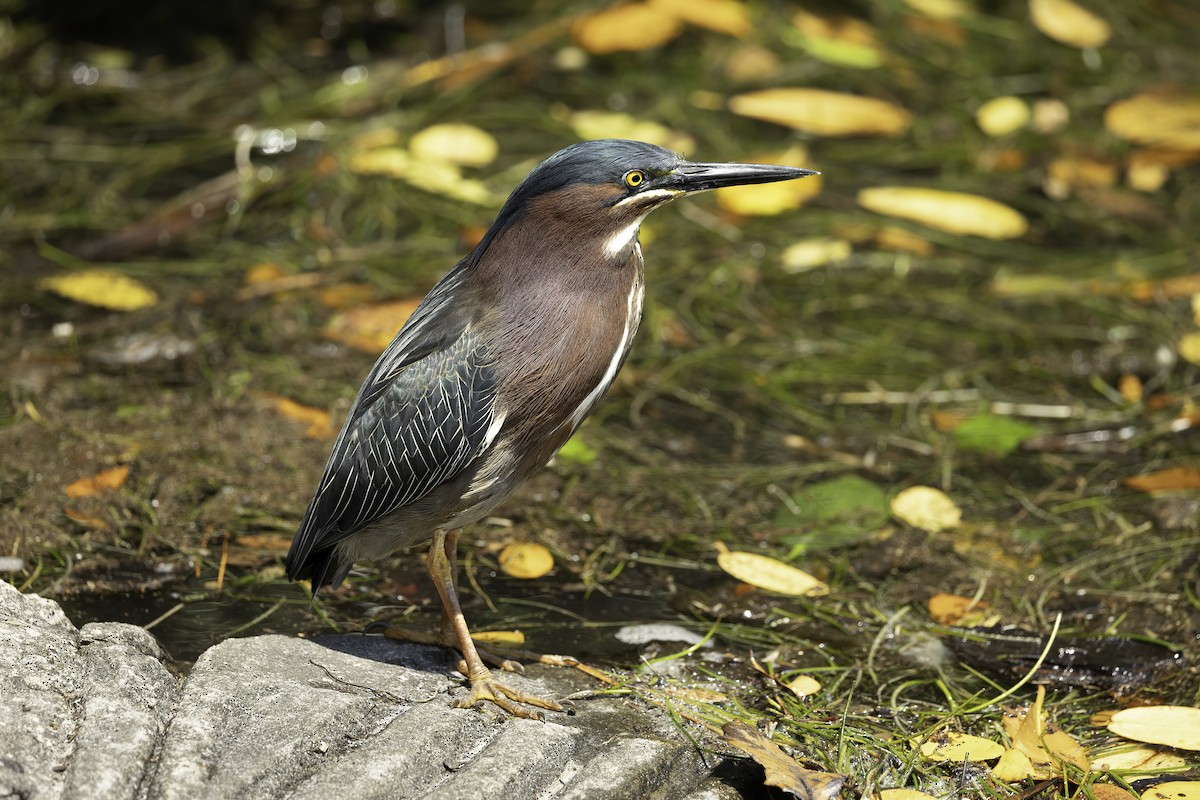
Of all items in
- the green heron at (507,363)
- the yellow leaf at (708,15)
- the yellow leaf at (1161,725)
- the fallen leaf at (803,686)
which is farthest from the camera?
the yellow leaf at (708,15)

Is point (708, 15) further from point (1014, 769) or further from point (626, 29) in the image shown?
point (1014, 769)

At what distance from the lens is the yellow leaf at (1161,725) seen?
3.71 metres

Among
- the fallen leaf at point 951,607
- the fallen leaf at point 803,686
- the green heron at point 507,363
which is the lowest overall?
the fallen leaf at point 951,607

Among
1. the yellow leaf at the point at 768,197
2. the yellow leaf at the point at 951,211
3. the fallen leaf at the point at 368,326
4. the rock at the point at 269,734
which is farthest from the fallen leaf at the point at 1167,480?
the fallen leaf at the point at 368,326

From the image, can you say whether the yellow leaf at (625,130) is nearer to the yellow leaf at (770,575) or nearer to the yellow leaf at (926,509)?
the yellow leaf at (926,509)

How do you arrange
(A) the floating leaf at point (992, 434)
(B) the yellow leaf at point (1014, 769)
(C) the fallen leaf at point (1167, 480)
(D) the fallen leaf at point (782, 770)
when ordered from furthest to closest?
(A) the floating leaf at point (992, 434) → (C) the fallen leaf at point (1167, 480) → (B) the yellow leaf at point (1014, 769) → (D) the fallen leaf at point (782, 770)

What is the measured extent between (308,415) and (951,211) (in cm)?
370

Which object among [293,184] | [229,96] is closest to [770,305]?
[293,184]

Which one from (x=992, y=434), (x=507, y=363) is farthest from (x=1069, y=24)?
(x=507, y=363)

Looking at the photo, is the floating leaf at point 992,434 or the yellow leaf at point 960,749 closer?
the yellow leaf at point 960,749

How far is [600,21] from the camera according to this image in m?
8.56

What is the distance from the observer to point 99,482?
4852 millimetres

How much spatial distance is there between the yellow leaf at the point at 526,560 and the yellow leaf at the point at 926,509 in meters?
1.35

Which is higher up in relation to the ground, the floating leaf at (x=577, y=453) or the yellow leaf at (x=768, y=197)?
the yellow leaf at (x=768, y=197)
